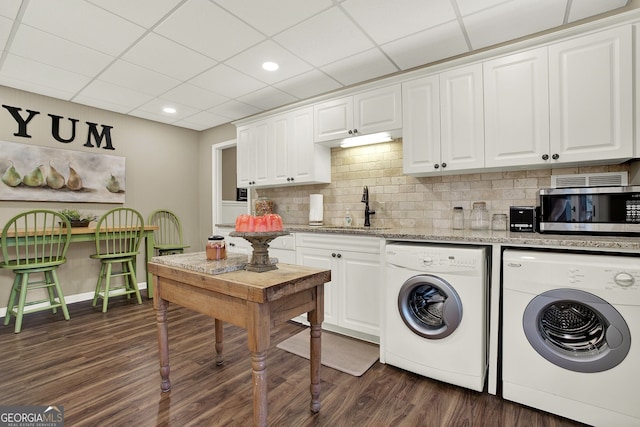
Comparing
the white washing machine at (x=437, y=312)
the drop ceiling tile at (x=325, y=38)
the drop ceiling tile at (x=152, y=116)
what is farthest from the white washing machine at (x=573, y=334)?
the drop ceiling tile at (x=152, y=116)

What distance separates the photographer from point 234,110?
4016 mm

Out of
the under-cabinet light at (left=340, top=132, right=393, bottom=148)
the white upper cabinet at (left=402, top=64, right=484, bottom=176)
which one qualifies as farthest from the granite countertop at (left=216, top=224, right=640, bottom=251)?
the under-cabinet light at (left=340, top=132, right=393, bottom=148)

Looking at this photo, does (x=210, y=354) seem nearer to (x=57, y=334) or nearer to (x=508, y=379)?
(x=57, y=334)

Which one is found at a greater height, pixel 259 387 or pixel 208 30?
pixel 208 30

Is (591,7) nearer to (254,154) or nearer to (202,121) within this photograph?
(254,154)

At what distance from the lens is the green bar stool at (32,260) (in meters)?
2.92

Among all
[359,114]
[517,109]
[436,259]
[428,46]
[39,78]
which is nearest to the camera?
[436,259]

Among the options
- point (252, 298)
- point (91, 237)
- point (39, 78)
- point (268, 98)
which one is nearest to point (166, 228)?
point (91, 237)

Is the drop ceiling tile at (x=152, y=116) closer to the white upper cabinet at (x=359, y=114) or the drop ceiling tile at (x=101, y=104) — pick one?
the drop ceiling tile at (x=101, y=104)

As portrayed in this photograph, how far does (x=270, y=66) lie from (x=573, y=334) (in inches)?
113

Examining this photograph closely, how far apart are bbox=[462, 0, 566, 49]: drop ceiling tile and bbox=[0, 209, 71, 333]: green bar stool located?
397 cm

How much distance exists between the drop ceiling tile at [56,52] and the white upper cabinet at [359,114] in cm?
193

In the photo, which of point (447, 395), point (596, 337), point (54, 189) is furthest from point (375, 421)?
point (54, 189)

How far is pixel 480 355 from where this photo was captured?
1.89m
